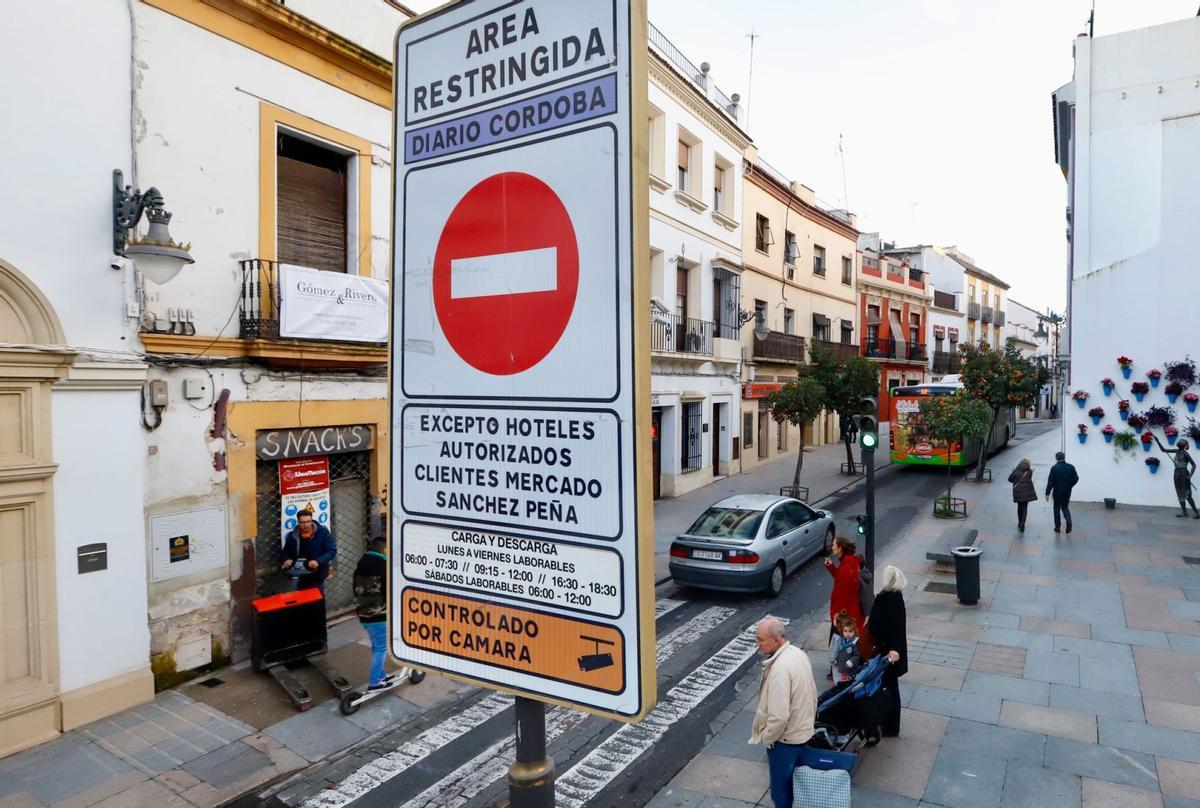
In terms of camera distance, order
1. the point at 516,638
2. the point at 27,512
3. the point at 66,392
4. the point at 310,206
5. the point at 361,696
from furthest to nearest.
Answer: the point at 310,206 < the point at 361,696 < the point at 66,392 < the point at 27,512 < the point at 516,638

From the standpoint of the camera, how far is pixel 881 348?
36875 millimetres

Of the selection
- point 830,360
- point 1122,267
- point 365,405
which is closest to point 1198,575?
point 1122,267

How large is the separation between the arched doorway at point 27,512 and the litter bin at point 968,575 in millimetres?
10857

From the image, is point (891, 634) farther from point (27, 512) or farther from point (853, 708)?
point (27, 512)

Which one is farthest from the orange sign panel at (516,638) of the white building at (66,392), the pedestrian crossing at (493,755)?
the white building at (66,392)

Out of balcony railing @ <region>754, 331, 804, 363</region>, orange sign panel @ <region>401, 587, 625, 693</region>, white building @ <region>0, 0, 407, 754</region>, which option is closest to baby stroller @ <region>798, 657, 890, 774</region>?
orange sign panel @ <region>401, 587, 625, 693</region>

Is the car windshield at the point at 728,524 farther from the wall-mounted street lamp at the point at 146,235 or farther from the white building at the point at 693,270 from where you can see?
the wall-mounted street lamp at the point at 146,235

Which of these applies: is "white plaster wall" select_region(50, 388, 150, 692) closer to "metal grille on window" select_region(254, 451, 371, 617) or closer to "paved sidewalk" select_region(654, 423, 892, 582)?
"metal grille on window" select_region(254, 451, 371, 617)

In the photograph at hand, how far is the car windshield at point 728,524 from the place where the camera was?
1181cm

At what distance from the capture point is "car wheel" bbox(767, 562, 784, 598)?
1174 centimetres

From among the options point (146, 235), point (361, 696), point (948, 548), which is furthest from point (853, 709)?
point (146, 235)

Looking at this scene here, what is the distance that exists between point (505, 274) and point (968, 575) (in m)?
10.6

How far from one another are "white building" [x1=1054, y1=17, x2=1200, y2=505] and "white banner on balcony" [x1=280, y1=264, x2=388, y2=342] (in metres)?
17.2

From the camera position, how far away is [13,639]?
6992 millimetres
